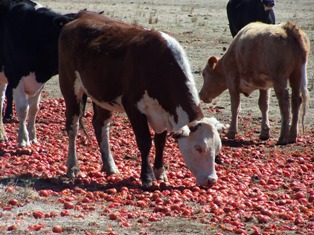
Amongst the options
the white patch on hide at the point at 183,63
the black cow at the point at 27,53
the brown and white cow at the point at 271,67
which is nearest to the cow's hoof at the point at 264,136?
the brown and white cow at the point at 271,67

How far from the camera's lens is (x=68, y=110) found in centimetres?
1122

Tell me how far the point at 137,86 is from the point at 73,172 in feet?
5.01

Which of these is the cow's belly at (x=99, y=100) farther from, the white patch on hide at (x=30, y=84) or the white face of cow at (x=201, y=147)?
the white patch on hide at (x=30, y=84)

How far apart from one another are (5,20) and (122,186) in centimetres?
402

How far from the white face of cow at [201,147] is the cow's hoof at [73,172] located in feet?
5.43

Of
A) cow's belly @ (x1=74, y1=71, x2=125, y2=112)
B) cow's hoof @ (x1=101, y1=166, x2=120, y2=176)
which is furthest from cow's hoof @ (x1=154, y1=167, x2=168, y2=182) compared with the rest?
cow's belly @ (x1=74, y1=71, x2=125, y2=112)

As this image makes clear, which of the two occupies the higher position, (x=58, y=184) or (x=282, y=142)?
(x=58, y=184)

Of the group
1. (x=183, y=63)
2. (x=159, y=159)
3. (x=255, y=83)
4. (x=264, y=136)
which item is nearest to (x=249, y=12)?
(x=255, y=83)

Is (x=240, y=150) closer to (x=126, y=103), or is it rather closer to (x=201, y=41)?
(x=126, y=103)

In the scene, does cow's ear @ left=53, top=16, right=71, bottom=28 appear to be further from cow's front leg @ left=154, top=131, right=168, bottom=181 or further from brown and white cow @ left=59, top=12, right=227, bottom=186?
cow's front leg @ left=154, top=131, right=168, bottom=181

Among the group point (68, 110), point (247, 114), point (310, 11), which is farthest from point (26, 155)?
point (310, 11)

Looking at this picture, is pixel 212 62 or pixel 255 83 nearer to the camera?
pixel 255 83

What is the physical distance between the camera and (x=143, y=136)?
1027 cm

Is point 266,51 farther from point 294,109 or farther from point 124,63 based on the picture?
point 124,63
